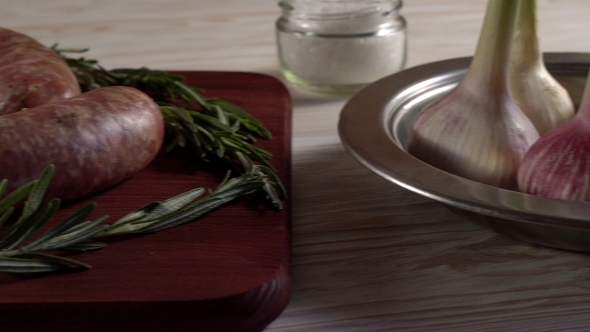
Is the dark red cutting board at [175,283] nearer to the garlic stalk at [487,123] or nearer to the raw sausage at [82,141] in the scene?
the raw sausage at [82,141]

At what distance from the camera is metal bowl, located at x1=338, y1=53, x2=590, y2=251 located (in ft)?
1.62

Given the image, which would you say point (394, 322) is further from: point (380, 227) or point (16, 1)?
point (16, 1)

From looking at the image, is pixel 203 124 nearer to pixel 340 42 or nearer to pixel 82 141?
pixel 82 141

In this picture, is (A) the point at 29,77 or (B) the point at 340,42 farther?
(B) the point at 340,42

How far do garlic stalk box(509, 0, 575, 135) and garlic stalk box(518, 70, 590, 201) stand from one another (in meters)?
0.11

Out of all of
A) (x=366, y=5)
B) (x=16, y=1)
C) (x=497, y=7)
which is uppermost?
(x=497, y=7)

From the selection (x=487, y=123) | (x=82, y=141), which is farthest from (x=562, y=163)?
(x=82, y=141)

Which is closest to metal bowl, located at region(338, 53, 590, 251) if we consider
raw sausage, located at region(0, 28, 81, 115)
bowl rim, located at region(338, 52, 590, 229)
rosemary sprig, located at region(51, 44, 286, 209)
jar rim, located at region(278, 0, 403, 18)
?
bowl rim, located at region(338, 52, 590, 229)

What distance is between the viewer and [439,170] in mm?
562

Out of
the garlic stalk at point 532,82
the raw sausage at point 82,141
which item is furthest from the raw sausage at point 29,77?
the garlic stalk at point 532,82

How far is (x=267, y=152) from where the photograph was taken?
0.74m

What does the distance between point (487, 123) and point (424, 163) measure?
88 mm

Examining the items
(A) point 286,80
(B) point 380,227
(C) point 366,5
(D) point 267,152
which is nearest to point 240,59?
(A) point 286,80

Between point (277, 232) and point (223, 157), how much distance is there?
15 centimetres
